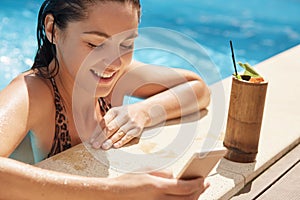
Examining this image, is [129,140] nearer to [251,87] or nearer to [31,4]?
[251,87]

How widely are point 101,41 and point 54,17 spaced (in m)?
0.21

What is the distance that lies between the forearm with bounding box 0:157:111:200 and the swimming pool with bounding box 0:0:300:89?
327cm

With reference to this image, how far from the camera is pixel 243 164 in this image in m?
2.01

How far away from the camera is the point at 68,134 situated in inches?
80.4

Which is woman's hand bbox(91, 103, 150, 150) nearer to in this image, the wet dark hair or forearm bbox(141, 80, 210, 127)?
forearm bbox(141, 80, 210, 127)

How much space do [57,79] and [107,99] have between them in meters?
0.41

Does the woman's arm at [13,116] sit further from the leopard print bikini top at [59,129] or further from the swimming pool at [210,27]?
the swimming pool at [210,27]

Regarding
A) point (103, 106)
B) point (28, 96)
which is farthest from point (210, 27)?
point (28, 96)

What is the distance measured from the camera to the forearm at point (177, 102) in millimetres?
2334

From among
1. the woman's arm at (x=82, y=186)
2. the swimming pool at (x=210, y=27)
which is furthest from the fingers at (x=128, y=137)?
the swimming pool at (x=210, y=27)

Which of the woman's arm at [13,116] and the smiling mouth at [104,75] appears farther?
the smiling mouth at [104,75]

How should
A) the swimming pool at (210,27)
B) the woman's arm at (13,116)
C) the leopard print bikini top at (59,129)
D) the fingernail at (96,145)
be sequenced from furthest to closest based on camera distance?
the swimming pool at (210,27)
the fingernail at (96,145)
the leopard print bikini top at (59,129)
the woman's arm at (13,116)

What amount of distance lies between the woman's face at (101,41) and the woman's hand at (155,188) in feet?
1.61

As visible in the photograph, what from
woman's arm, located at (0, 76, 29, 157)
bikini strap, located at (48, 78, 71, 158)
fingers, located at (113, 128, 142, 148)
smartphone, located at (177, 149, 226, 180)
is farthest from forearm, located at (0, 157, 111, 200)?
fingers, located at (113, 128, 142, 148)
